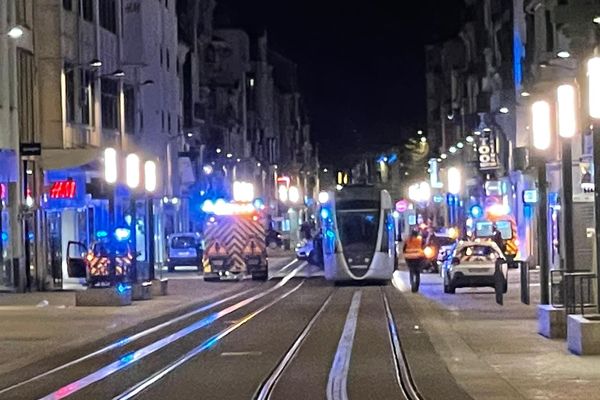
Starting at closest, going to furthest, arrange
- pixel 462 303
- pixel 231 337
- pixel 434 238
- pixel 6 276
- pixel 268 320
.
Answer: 1. pixel 231 337
2. pixel 268 320
3. pixel 462 303
4. pixel 6 276
5. pixel 434 238

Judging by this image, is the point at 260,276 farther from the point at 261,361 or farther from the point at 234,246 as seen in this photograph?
the point at 261,361

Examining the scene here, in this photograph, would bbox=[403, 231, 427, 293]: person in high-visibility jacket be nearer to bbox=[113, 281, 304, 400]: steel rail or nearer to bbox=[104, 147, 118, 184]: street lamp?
bbox=[113, 281, 304, 400]: steel rail

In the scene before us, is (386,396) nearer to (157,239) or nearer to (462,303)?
(462,303)

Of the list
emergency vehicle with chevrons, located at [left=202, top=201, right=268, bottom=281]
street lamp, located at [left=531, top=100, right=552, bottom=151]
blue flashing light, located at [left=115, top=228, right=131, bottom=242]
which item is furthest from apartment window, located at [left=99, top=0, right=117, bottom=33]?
street lamp, located at [left=531, top=100, right=552, bottom=151]

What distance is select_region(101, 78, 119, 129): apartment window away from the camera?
6066cm

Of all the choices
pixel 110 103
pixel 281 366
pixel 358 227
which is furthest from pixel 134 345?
pixel 110 103

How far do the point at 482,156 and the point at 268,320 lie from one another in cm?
4730

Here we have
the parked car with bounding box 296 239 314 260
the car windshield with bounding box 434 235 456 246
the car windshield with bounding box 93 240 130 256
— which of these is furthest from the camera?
the parked car with bounding box 296 239 314 260

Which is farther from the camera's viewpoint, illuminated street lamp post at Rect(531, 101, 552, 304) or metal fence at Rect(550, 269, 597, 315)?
illuminated street lamp post at Rect(531, 101, 552, 304)

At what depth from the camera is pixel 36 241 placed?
4903 centimetres

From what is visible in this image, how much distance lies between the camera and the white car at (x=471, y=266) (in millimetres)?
42312

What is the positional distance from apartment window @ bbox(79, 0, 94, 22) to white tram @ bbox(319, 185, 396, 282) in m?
13.4

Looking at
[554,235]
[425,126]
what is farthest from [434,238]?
[425,126]

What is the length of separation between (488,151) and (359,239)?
29.4 m
